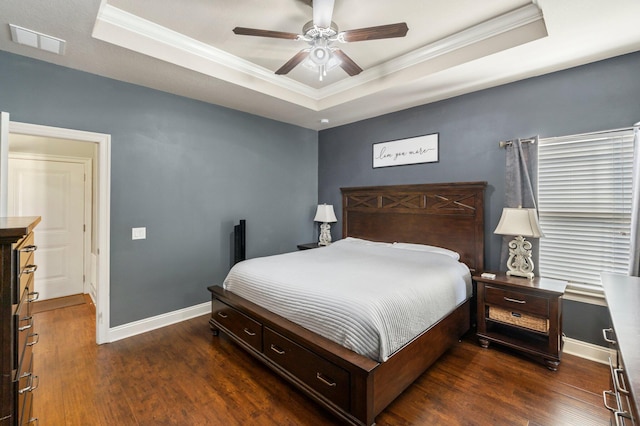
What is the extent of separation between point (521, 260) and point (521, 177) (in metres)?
0.83

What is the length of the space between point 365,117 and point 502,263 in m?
2.64

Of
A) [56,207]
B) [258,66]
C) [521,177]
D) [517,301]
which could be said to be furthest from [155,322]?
[521,177]

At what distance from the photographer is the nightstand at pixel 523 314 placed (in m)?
2.41

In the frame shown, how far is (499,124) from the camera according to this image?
3100 millimetres

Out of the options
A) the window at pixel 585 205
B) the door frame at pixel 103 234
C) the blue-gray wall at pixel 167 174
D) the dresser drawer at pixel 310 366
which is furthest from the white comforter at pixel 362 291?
the door frame at pixel 103 234

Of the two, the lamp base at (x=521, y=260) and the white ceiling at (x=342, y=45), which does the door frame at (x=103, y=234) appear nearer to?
the white ceiling at (x=342, y=45)

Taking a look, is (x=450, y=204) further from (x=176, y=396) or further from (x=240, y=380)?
(x=176, y=396)

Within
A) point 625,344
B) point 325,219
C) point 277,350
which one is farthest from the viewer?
point 325,219

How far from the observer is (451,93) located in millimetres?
3342

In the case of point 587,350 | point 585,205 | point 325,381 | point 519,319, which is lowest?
point 587,350

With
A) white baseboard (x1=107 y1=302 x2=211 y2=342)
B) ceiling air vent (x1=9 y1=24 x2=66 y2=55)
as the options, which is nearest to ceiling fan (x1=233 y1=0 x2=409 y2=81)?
ceiling air vent (x1=9 y1=24 x2=66 y2=55)

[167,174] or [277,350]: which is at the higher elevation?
[167,174]

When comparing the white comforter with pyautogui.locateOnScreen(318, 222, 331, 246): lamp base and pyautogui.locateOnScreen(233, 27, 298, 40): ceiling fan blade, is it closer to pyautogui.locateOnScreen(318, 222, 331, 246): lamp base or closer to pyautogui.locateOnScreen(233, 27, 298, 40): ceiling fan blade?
pyautogui.locateOnScreen(318, 222, 331, 246): lamp base

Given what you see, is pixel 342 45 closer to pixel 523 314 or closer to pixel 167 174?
pixel 167 174
